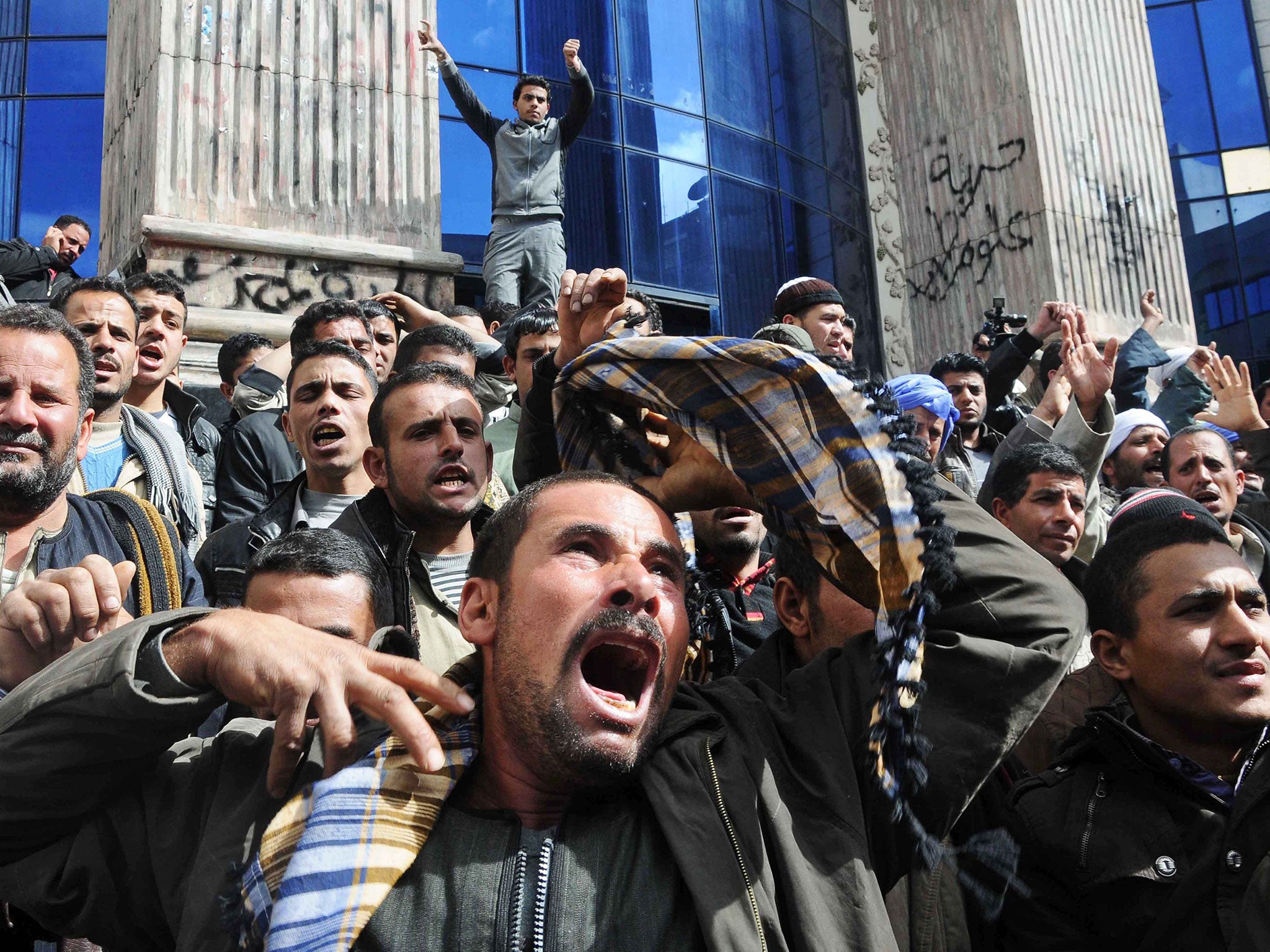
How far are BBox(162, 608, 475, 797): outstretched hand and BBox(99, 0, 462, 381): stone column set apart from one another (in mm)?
4533

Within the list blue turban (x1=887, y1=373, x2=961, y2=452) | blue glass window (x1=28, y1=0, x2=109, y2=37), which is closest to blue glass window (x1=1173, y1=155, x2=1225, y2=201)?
blue glass window (x1=28, y1=0, x2=109, y2=37)

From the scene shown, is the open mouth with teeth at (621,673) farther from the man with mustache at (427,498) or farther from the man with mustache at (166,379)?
the man with mustache at (166,379)

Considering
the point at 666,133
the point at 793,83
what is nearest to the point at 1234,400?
the point at 666,133

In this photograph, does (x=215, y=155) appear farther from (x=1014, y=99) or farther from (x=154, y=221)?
(x=1014, y=99)

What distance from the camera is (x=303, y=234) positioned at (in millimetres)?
6559

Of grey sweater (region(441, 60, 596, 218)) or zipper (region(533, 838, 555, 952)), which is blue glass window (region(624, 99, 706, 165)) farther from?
zipper (region(533, 838, 555, 952))

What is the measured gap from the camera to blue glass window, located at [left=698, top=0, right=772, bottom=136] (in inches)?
559

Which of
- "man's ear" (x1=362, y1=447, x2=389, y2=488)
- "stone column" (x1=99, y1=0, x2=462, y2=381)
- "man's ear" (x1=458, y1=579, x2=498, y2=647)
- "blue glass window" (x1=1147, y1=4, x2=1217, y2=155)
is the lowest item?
"man's ear" (x1=458, y1=579, x2=498, y2=647)

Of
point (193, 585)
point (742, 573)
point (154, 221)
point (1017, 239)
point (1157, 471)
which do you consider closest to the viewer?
point (193, 585)

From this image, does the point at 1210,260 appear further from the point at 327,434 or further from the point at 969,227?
the point at 327,434

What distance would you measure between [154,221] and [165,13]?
1.23 meters

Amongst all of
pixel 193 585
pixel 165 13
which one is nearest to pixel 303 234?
pixel 165 13

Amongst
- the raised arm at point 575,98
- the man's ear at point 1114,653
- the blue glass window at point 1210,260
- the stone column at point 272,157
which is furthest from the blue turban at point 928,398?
the blue glass window at point 1210,260

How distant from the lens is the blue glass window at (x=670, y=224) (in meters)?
13.2
